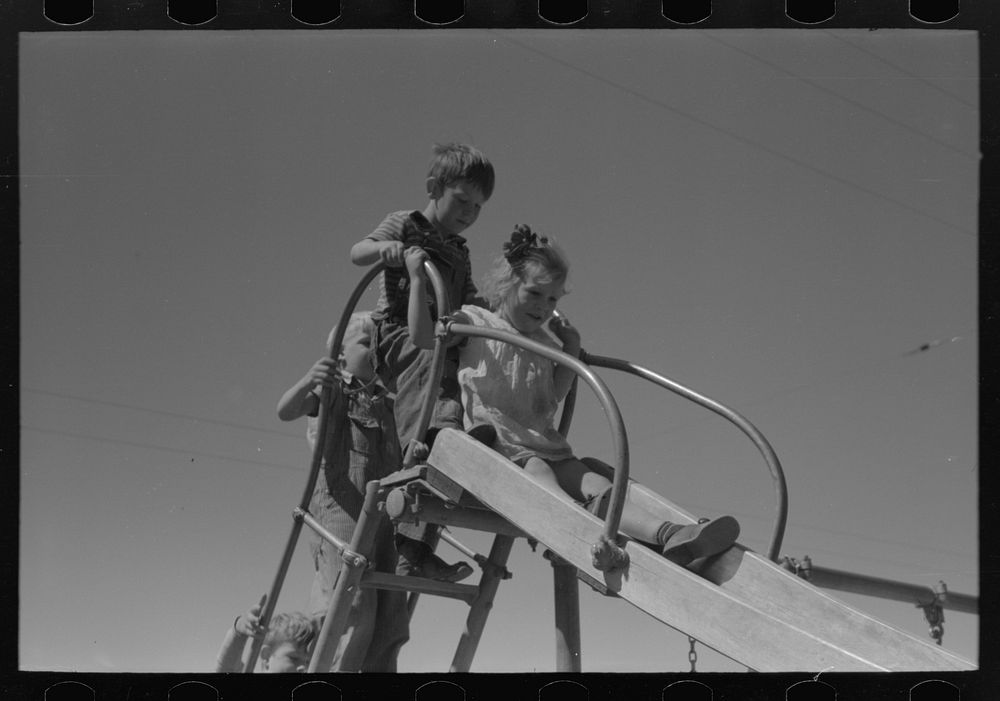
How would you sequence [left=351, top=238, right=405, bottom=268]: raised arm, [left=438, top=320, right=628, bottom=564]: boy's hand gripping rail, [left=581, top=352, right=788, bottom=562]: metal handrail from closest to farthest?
[left=438, top=320, right=628, bottom=564]: boy's hand gripping rail → [left=581, top=352, right=788, bottom=562]: metal handrail → [left=351, top=238, right=405, bottom=268]: raised arm

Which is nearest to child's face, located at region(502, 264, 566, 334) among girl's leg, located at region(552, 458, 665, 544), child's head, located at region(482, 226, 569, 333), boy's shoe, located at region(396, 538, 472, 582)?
child's head, located at region(482, 226, 569, 333)

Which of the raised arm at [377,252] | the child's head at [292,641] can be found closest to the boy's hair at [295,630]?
the child's head at [292,641]

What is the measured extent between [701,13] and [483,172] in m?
0.98

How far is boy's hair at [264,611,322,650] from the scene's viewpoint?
5.00 meters

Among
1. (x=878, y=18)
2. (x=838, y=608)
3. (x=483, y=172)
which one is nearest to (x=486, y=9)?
(x=483, y=172)

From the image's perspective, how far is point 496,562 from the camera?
513cm

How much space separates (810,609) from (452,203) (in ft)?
6.84

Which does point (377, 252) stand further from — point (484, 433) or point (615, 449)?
point (615, 449)

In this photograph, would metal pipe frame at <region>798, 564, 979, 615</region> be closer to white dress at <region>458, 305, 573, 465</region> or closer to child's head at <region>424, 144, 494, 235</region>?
white dress at <region>458, 305, 573, 465</region>

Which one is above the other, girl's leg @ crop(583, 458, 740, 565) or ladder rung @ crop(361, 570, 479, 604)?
girl's leg @ crop(583, 458, 740, 565)

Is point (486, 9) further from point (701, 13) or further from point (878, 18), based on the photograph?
point (878, 18)

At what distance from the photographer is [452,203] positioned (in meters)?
5.16

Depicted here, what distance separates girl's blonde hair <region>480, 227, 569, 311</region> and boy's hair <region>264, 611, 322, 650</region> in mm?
1332

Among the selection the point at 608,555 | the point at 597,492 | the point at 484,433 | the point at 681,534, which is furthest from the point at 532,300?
the point at 608,555
